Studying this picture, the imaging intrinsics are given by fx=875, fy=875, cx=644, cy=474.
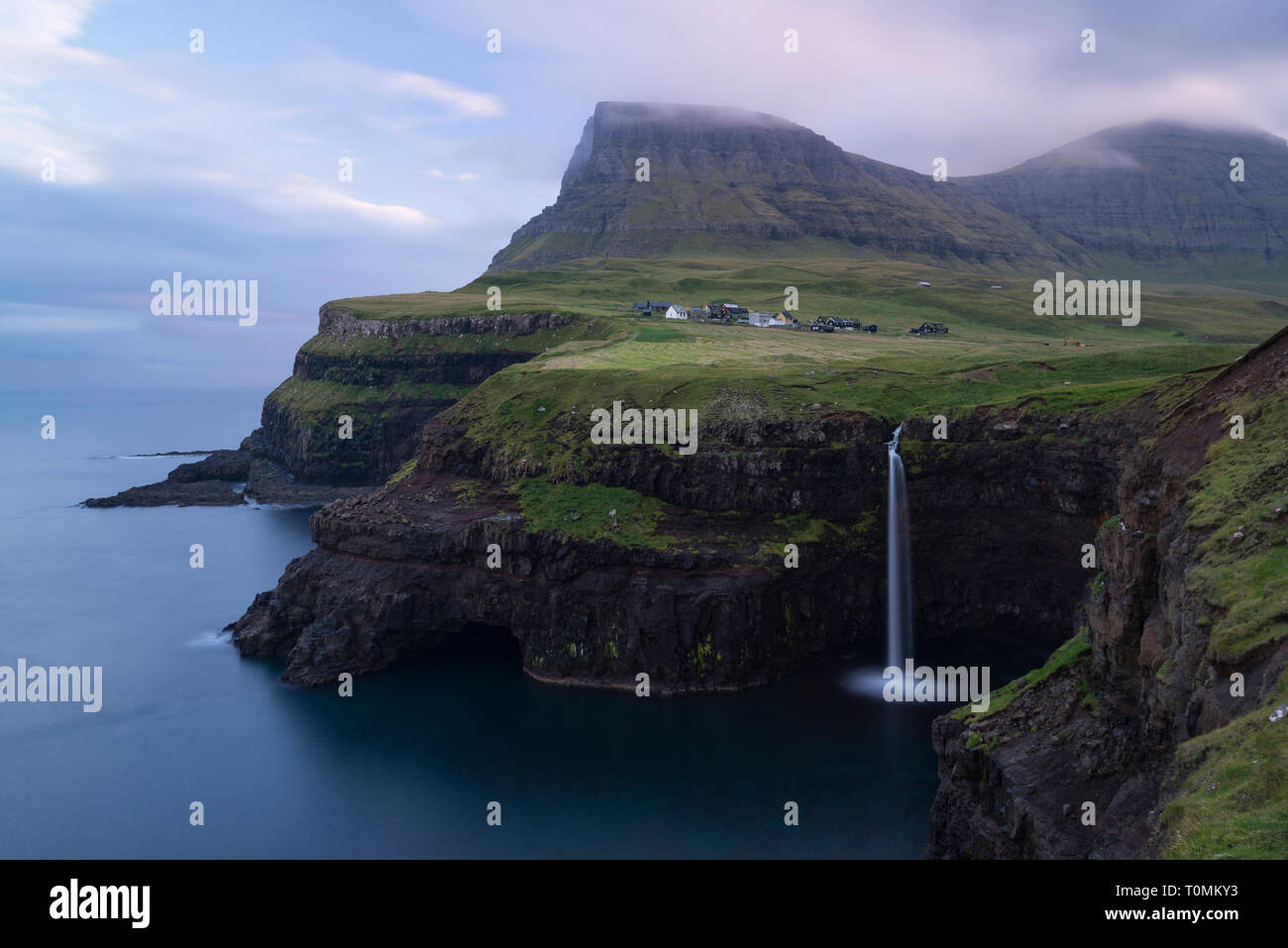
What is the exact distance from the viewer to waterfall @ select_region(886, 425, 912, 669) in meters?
77.4

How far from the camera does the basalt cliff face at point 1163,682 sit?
24250 mm

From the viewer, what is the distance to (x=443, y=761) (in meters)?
63.4

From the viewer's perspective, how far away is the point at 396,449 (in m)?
161

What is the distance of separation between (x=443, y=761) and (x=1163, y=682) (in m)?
48.1

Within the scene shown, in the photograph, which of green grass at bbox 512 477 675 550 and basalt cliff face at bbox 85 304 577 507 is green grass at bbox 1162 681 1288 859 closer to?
green grass at bbox 512 477 675 550

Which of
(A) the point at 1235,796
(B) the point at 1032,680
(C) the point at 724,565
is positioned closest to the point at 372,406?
(C) the point at 724,565

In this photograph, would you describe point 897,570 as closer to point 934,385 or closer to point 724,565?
point 724,565

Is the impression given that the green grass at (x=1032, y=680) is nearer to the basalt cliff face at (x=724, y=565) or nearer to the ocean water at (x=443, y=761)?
the ocean water at (x=443, y=761)

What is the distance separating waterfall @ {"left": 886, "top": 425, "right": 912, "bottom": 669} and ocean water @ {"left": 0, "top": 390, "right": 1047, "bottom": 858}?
2027 millimetres

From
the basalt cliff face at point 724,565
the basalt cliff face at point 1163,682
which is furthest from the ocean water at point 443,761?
the basalt cliff face at point 1163,682

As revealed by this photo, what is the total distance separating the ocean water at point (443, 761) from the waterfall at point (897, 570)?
2.03 meters

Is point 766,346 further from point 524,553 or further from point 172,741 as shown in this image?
point 172,741
